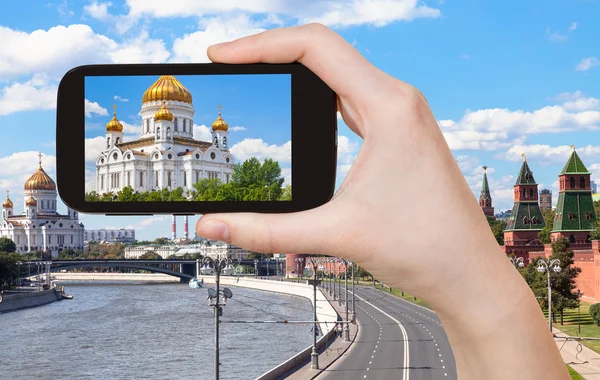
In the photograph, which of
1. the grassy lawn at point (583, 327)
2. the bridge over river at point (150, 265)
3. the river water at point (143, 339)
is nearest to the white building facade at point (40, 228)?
the bridge over river at point (150, 265)

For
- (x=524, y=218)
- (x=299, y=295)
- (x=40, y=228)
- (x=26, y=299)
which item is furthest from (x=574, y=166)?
(x=40, y=228)

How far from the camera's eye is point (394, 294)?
173 ft

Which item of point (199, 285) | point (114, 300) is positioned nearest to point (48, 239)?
point (199, 285)

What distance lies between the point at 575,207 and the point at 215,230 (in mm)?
43505

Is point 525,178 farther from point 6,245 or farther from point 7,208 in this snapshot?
point 7,208

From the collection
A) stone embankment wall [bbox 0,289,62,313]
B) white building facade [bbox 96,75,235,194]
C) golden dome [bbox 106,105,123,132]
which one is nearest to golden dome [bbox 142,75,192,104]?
white building facade [bbox 96,75,235,194]

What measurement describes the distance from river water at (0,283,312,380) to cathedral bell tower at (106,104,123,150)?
20921 mm

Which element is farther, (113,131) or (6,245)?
(6,245)

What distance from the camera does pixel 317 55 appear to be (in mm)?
1726

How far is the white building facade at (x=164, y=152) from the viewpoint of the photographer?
230cm

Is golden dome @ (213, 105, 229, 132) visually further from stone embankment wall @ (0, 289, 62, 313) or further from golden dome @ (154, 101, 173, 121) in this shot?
stone embankment wall @ (0, 289, 62, 313)

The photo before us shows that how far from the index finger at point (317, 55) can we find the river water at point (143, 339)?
71.7 feet

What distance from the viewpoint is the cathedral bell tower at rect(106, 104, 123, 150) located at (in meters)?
2.41

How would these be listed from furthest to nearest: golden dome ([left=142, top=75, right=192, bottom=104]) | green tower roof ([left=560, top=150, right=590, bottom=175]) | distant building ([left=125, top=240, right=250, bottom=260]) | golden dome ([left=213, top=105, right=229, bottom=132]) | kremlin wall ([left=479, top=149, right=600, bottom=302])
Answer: distant building ([left=125, top=240, right=250, bottom=260]), green tower roof ([left=560, top=150, right=590, bottom=175]), kremlin wall ([left=479, top=149, right=600, bottom=302]), golden dome ([left=213, top=105, right=229, bottom=132]), golden dome ([left=142, top=75, right=192, bottom=104])
